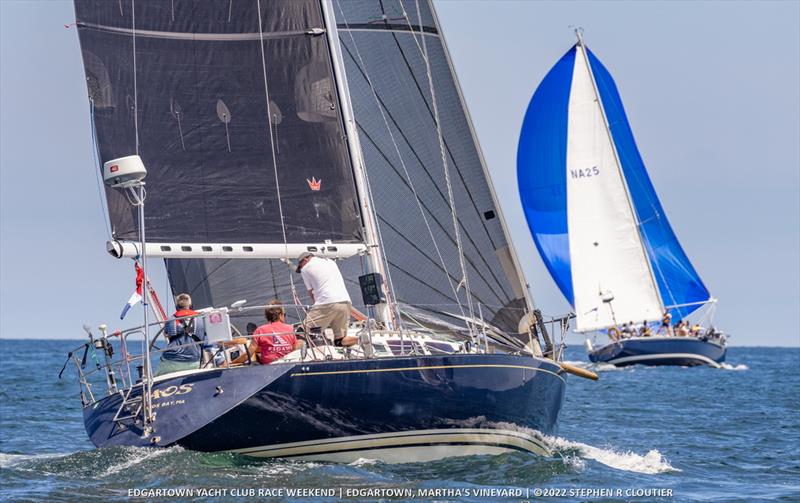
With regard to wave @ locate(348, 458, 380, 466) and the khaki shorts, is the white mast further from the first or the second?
wave @ locate(348, 458, 380, 466)

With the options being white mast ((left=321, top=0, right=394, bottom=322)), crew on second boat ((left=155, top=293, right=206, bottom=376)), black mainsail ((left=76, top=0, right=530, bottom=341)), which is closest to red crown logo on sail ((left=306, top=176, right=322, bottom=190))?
black mainsail ((left=76, top=0, right=530, bottom=341))

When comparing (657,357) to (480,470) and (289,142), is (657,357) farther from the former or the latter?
(480,470)

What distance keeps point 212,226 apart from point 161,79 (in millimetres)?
1929

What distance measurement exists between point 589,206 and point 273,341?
110 ft

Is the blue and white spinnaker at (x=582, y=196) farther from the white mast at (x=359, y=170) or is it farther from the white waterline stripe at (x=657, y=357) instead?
the white mast at (x=359, y=170)

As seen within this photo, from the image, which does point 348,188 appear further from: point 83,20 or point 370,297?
point 83,20

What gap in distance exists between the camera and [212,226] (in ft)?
47.4

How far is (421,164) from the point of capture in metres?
16.3

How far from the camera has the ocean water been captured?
1093 centimetres

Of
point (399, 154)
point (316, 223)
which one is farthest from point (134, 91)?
point (399, 154)

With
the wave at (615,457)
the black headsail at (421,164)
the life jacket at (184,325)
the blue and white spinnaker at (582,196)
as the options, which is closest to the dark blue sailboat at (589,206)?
the blue and white spinnaker at (582,196)

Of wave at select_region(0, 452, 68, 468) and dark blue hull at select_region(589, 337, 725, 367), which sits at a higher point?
wave at select_region(0, 452, 68, 468)

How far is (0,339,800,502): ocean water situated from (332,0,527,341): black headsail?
2.40m

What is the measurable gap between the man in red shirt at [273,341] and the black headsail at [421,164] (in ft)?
10.1
